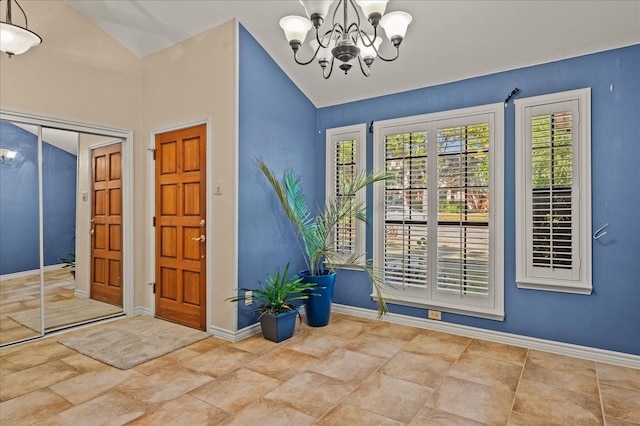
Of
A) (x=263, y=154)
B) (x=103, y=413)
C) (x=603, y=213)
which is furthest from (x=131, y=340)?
(x=603, y=213)

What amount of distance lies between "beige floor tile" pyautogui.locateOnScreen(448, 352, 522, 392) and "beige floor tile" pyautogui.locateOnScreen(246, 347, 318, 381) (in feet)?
3.90

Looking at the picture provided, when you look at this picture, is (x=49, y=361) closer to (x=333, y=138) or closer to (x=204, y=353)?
(x=204, y=353)

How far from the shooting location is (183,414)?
2.30 metres

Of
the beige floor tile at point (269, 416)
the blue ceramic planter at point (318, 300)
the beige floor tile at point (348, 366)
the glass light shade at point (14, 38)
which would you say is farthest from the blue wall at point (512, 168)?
the glass light shade at point (14, 38)

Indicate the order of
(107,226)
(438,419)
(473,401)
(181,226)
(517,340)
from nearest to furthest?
(438,419) → (473,401) → (517,340) → (181,226) → (107,226)

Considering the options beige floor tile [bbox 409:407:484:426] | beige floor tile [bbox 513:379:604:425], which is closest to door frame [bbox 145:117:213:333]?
beige floor tile [bbox 409:407:484:426]

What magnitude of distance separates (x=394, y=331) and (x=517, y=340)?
3.78ft

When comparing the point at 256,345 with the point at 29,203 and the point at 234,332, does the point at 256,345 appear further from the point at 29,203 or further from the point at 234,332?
the point at 29,203

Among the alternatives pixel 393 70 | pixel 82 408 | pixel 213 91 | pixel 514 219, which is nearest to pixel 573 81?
pixel 514 219

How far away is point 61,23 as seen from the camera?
12.2ft

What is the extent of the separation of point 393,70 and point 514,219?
1928mm

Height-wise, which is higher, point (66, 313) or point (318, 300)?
point (318, 300)

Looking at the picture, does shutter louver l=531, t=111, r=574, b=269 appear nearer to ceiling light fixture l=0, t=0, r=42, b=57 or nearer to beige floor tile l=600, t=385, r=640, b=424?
beige floor tile l=600, t=385, r=640, b=424

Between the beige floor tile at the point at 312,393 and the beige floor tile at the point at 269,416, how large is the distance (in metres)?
0.06
